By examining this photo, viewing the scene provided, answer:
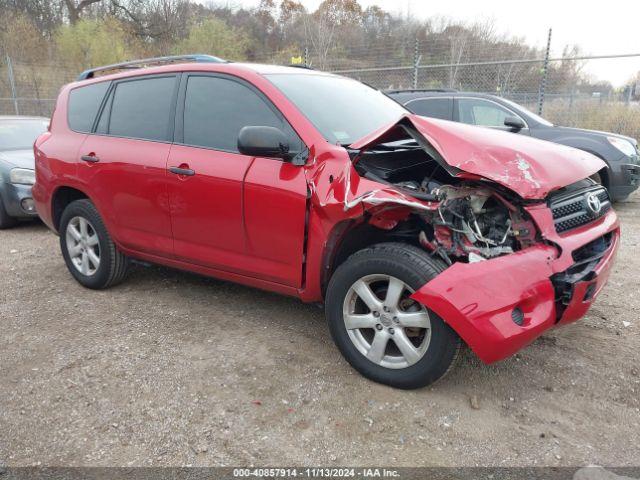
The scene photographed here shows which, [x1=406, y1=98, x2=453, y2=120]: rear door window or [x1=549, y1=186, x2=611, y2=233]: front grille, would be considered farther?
[x1=406, y1=98, x2=453, y2=120]: rear door window

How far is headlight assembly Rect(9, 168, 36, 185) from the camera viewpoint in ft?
20.8

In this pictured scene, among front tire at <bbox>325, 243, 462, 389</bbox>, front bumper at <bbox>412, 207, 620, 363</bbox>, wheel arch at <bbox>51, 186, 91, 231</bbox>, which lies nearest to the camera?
front bumper at <bbox>412, 207, 620, 363</bbox>

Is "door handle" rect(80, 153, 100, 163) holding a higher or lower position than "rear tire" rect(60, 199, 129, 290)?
higher

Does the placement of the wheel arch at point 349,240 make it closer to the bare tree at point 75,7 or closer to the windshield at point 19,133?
the windshield at point 19,133

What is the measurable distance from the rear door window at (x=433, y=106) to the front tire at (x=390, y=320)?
17.2 feet

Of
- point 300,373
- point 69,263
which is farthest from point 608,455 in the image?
point 69,263

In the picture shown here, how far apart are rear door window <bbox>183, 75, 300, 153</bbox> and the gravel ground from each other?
128 centimetres

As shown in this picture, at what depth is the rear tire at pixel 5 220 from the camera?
6.44m

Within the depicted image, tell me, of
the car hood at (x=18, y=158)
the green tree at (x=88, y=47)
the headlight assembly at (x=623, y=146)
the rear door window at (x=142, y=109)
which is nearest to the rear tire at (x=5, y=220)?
the car hood at (x=18, y=158)

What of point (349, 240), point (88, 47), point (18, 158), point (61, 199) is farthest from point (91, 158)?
point (88, 47)

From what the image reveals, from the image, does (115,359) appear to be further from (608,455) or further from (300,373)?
(608,455)

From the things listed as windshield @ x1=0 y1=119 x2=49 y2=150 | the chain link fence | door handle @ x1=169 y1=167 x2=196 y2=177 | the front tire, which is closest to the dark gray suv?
the chain link fence

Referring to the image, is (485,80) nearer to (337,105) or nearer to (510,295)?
(337,105)

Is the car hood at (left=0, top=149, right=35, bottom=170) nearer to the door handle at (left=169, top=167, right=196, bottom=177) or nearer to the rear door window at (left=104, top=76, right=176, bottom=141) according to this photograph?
the rear door window at (left=104, top=76, right=176, bottom=141)
